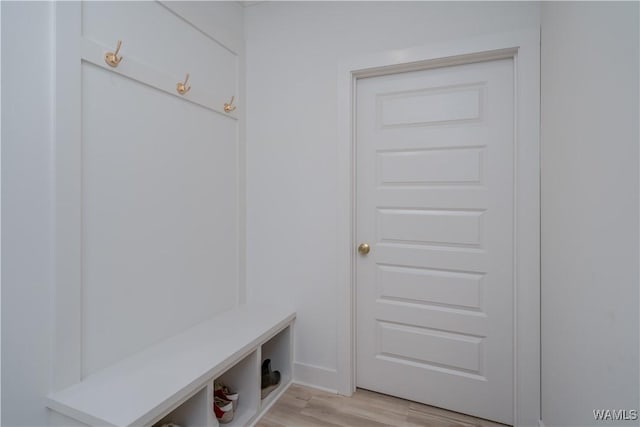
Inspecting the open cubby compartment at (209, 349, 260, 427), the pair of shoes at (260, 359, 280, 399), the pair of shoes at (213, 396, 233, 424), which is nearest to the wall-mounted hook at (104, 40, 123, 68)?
the open cubby compartment at (209, 349, 260, 427)

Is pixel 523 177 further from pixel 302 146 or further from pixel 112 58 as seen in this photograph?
pixel 112 58

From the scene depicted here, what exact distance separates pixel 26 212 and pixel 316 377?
1.75 meters

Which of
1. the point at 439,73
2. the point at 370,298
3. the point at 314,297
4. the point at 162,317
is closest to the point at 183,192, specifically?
the point at 162,317

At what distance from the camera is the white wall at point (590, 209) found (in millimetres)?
844

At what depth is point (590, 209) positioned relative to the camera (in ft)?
3.41

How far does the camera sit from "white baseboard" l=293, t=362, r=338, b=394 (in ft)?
6.64

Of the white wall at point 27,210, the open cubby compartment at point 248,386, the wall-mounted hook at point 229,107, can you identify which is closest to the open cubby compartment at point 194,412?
the open cubby compartment at point 248,386

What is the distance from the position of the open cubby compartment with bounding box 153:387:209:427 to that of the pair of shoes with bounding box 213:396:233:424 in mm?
170

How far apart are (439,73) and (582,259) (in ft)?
4.02

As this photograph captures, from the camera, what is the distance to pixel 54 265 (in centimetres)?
120

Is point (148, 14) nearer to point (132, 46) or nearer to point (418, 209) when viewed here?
point (132, 46)

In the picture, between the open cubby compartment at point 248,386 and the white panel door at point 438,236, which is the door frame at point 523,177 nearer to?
the white panel door at point 438,236

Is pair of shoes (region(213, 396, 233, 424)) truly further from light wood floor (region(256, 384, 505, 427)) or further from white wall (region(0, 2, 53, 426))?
white wall (region(0, 2, 53, 426))

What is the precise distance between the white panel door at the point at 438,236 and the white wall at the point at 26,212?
1524mm
